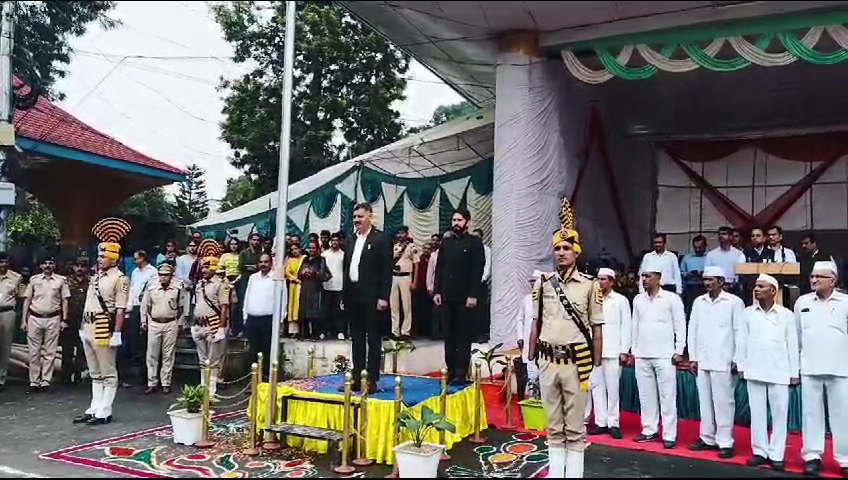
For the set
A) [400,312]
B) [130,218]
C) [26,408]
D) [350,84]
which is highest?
[350,84]

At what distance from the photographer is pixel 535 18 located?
8273mm

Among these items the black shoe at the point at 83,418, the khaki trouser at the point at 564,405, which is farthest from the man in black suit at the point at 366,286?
the black shoe at the point at 83,418

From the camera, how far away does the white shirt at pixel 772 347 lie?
574 cm

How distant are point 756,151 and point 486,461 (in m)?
9.74

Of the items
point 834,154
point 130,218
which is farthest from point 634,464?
point 130,218

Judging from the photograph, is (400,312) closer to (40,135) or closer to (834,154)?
(40,135)

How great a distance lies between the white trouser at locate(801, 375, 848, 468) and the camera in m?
5.62

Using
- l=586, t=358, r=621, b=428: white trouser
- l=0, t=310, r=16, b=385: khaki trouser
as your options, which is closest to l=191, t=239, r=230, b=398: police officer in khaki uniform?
l=0, t=310, r=16, b=385: khaki trouser

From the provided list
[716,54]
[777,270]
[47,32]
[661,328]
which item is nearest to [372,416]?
[661,328]

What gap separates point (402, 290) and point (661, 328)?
4.05 metres

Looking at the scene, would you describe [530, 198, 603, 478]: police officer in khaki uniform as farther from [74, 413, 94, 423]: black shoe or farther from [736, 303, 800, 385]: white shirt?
[74, 413, 94, 423]: black shoe

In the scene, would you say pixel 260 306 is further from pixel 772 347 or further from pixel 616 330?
pixel 772 347

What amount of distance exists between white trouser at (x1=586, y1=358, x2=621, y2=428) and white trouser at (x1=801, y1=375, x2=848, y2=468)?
5.08 feet

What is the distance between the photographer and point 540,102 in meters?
8.98
